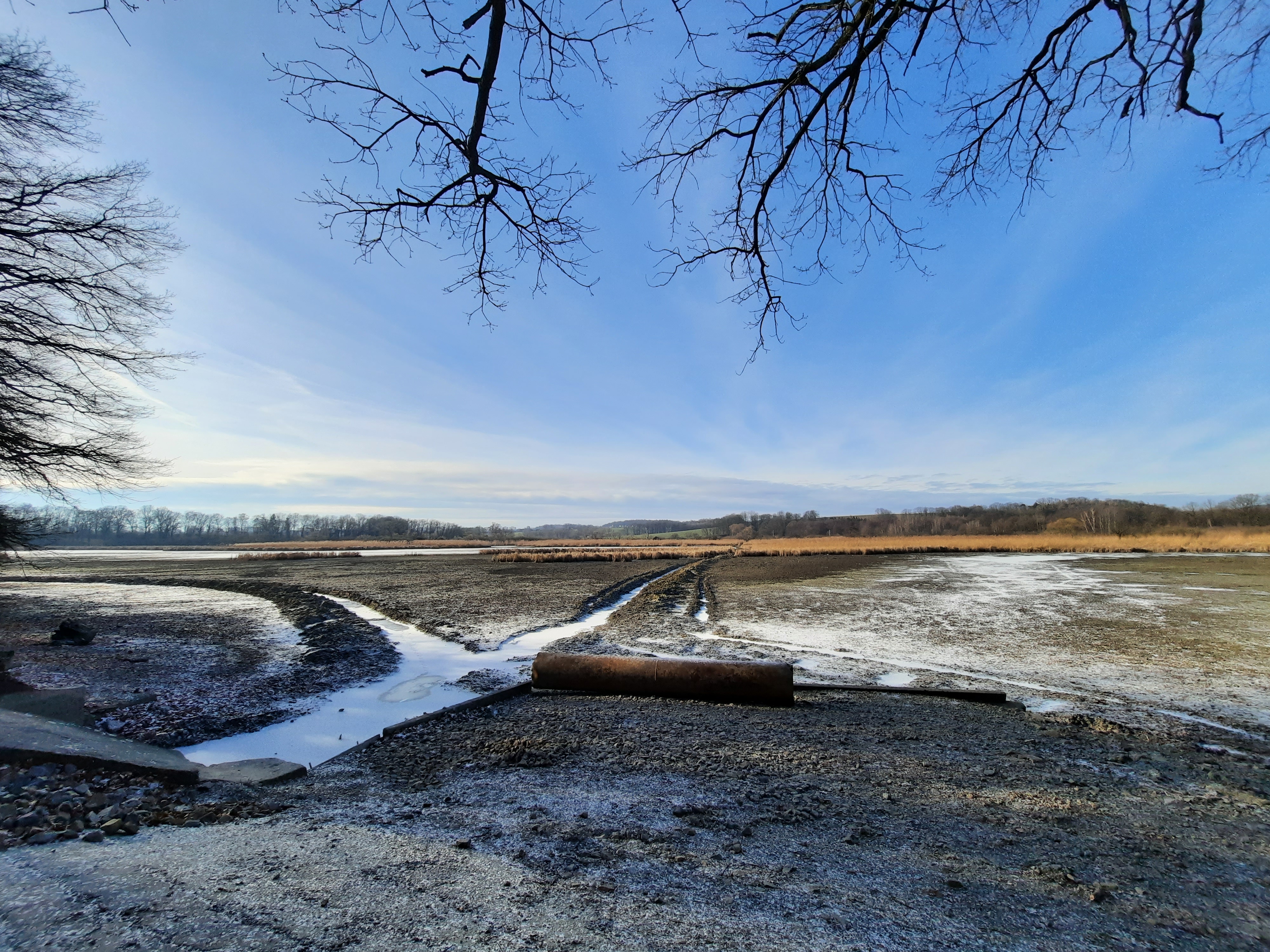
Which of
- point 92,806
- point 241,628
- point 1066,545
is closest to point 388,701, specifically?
point 92,806

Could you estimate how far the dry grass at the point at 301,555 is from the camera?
44.7 m

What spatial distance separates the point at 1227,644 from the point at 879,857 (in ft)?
37.6

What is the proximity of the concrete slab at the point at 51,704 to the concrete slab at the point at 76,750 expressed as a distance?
26.6 inches

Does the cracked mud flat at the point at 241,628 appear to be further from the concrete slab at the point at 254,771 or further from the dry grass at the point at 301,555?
the dry grass at the point at 301,555

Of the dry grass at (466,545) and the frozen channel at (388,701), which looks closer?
the frozen channel at (388,701)

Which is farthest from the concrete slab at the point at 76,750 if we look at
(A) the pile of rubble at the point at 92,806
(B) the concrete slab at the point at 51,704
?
(B) the concrete slab at the point at 51,704

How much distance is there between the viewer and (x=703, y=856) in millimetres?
3115

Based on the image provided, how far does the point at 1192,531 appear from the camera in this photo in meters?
54.0

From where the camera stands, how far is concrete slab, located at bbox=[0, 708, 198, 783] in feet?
13.5

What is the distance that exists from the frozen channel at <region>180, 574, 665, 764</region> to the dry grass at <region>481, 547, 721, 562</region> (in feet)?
81.5

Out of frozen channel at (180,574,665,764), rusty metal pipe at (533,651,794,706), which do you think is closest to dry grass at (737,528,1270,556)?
frozen channel at (180,574,665,764)

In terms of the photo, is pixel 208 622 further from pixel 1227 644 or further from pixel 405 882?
pixel 1227 644

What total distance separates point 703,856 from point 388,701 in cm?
570

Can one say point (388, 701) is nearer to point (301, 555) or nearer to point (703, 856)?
point (703, 856)
